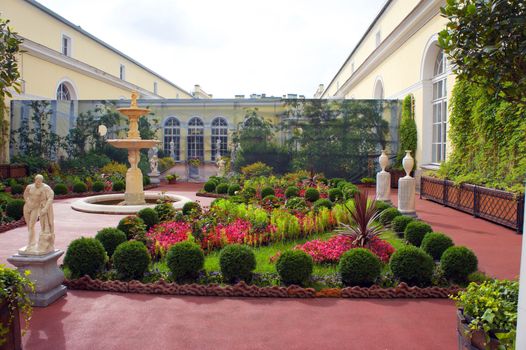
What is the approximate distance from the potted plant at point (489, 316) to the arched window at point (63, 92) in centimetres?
2406

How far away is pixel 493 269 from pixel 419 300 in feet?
6.18

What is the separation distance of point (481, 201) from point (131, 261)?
8.47 metres

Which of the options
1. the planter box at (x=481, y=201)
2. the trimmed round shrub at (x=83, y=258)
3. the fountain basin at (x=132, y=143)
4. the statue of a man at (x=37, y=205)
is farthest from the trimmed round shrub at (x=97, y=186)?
the planter box at (x=481, y=201)

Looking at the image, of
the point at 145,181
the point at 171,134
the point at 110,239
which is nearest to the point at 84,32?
the point at 171,134

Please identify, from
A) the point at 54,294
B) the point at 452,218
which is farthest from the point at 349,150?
the point at 54,294

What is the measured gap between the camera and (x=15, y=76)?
3.79 m

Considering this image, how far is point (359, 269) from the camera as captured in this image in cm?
527

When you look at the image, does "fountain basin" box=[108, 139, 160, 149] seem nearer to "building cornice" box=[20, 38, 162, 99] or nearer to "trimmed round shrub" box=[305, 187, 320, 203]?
"trimmed round shrub" box=[305, 187, 320, 203]

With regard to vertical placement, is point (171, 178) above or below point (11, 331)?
above

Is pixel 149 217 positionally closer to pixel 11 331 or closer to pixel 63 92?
pixel 11 331

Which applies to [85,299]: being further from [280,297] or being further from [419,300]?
[419,300]

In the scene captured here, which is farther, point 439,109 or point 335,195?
point 439,109

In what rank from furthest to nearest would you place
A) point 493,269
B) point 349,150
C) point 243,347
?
point 349,150, point 493,269, point 243,347

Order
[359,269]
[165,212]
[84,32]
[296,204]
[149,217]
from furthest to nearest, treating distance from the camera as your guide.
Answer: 1. [84,32]
2. [296,204]
3. [165,212]
4. [149,217]
5. [359,269]
